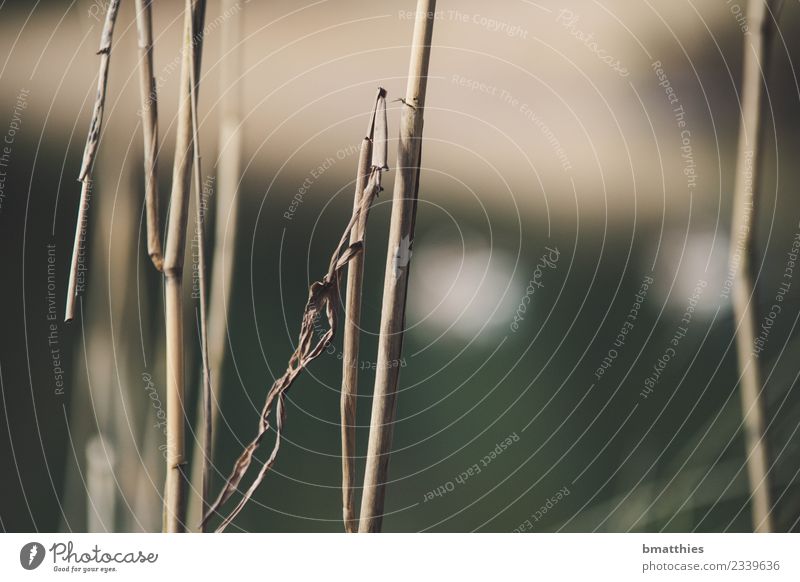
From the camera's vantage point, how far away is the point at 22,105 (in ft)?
2.33

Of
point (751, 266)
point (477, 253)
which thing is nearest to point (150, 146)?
point (477, 253)

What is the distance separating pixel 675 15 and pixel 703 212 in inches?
7.7

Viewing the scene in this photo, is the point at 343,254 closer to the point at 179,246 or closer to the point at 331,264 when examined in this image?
the point at 331,264

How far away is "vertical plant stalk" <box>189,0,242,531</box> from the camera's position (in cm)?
66

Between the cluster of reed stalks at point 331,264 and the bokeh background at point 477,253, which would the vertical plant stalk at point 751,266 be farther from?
the cluster of reed stalks at point 331,264

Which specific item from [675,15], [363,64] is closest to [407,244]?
[363,64]

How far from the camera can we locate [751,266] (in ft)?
2.32

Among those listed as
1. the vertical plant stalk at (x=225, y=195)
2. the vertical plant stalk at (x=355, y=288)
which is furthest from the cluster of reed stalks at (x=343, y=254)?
the vertical plant stalk at (x=225, y=195)

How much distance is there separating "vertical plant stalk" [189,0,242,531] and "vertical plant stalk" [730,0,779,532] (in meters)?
0.48

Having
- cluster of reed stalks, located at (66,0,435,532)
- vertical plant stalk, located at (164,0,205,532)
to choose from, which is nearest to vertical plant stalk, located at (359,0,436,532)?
cluster of reed stalks, located at (66,0,435,532)

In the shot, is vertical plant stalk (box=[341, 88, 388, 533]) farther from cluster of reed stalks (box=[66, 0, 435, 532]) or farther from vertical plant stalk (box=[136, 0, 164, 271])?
vertical plant stalk (box=[136, 0, 164, 271])
